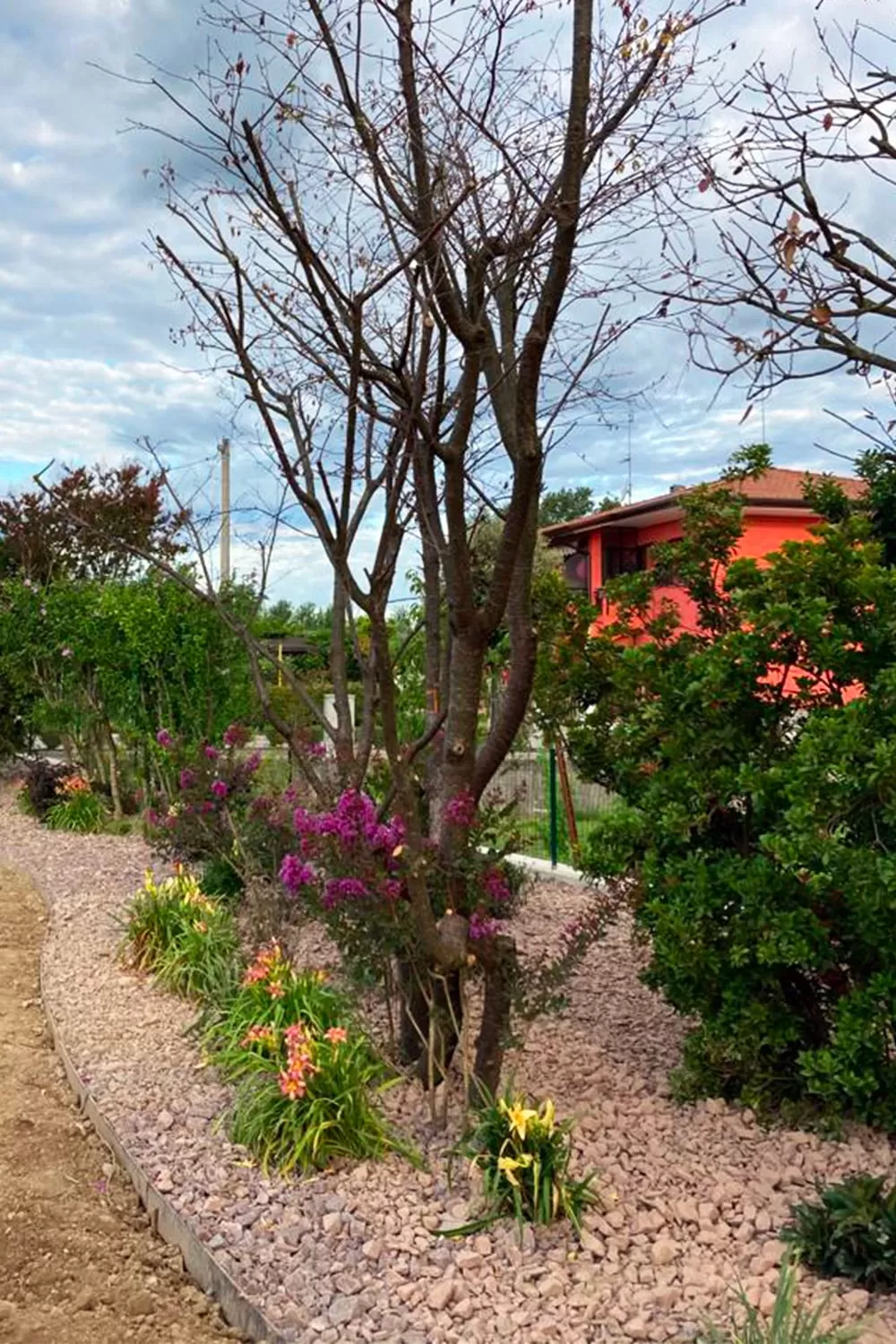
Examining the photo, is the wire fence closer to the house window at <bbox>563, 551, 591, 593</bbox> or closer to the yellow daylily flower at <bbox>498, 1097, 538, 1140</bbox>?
the yellow daylily flower at <bbox>498, 1097, 538, 1140</bbox>

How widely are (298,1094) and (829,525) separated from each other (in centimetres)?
231

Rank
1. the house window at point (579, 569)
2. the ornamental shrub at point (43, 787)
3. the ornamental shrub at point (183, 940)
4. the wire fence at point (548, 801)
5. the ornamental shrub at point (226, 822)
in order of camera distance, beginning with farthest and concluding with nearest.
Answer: the house window at point (579, 569) < the ornamental shrub at point (43, 787) < the wire fence at point (548, 801) < the ornamental shrub at point (226, 822) < the ornamental shrub at point (183, 940)

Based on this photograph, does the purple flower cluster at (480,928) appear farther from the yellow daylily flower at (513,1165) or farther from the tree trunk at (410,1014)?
the yellow daylily flower at (513,1165)

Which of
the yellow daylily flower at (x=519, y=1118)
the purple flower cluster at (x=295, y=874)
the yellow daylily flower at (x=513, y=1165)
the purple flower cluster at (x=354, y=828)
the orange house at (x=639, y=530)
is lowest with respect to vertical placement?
the yellow daylily flower at (x=513, y=1165)

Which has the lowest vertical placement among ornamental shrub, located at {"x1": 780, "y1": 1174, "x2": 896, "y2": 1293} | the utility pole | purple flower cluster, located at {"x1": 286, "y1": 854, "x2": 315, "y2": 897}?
ornamental shrub, located at {"x1": 780, "y1": 1174, "x2": 896, "y2": 1293}

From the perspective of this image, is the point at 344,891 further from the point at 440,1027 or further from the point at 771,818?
the point at 771,818

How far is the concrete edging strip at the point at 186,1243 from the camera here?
2680mm

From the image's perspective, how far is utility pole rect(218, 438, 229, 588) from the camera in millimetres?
6137

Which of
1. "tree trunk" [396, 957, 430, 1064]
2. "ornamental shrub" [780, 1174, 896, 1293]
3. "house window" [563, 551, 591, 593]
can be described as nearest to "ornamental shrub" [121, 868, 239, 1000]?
"tree trunk" [396, 957, 430, 1064]

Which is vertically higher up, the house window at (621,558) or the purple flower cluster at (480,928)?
the house window at (621,558)

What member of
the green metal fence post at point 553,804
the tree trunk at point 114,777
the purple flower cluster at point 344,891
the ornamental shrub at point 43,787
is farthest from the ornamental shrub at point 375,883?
the ornamental shrub at point 43,787

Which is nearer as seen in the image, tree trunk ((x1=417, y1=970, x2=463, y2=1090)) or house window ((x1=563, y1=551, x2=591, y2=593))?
tree trunk ((x1=417, y1=970, x2=463, y2=1090))

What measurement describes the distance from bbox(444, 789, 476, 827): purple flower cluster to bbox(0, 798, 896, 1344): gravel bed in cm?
94

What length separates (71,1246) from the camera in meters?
Answer: 3.20
